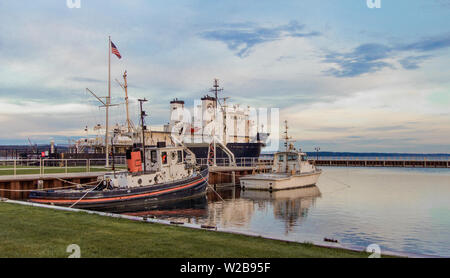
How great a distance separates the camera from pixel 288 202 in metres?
29.5

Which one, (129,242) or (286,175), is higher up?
(129,242)

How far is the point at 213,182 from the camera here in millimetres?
40250

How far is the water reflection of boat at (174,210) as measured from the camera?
2234cm

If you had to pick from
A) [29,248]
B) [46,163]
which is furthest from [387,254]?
[46,163]

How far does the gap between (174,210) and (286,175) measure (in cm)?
1772

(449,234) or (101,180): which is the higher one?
(101,180)

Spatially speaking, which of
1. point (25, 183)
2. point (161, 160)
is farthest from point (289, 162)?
point (25, 183)

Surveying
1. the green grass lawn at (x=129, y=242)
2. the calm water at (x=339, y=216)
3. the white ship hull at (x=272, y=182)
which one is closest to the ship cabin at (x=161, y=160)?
the calm water at (x=339, y=216)

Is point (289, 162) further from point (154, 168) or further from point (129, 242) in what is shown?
point (129, 242)

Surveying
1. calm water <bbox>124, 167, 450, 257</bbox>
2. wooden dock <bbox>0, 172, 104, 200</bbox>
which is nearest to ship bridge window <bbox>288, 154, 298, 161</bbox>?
calm water <bbox>124, 167, 450, 257</bbox>

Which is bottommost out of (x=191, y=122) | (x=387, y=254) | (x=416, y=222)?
(x=416, y=222)

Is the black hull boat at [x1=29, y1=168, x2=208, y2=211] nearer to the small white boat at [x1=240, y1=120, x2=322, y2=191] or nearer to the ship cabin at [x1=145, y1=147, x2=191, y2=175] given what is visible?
the ship cabin at [x1=145, y1=147, x2=191, y2=175]
